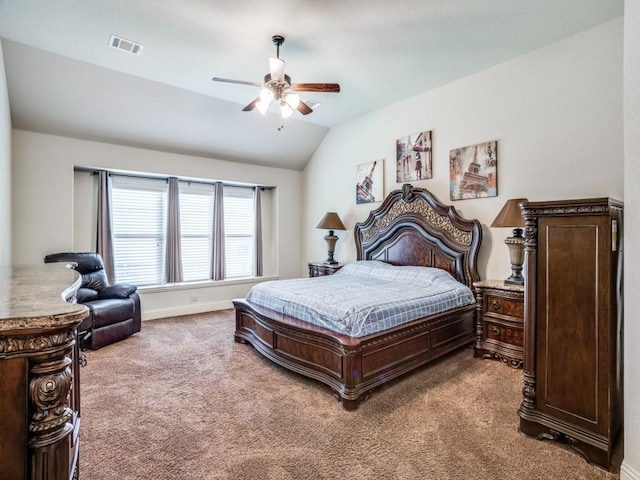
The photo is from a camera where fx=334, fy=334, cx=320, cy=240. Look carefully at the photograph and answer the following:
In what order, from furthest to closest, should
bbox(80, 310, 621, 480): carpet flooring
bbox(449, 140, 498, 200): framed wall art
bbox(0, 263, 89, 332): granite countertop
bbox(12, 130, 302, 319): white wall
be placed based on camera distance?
bbox(12, 130, 302, 319): white wall
bbox(449, 140, 498, 200): framed wall art
bbox(80, 310, 621, 480): carpet flooring
bbox(0, 263, 89, 332): granite countertop

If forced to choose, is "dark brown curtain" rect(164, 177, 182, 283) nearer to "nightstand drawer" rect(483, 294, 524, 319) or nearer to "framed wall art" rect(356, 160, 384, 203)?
"framed wall art" rect(356, 160, 384, 203)

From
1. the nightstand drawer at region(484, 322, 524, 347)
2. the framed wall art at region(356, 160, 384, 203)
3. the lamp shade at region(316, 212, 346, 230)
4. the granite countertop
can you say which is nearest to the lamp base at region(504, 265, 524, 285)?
the nightstand drawer at region(484, 322, 524, 347)

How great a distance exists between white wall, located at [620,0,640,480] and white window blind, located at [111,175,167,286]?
18.4 feet

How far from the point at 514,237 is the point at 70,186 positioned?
557 cm

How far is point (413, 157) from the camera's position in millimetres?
4805

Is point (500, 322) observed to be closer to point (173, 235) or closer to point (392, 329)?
point (392, 329)

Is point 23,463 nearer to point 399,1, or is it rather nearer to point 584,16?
point 399,1

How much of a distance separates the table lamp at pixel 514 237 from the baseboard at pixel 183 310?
4.52 meters

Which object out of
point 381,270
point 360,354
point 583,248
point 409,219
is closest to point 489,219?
point 409,219

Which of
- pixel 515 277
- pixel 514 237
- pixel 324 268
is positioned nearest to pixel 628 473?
pixel 515 277

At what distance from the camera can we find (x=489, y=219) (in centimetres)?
401

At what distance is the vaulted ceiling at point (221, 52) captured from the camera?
2.85 metres

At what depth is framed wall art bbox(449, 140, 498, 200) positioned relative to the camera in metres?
3.95

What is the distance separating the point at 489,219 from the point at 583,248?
6.92 ft
